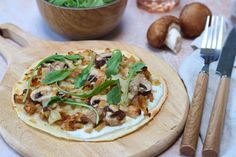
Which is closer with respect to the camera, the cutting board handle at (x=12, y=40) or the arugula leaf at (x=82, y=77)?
the arugula leaf at (x=82, y=77)

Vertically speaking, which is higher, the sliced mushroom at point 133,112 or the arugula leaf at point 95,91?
the arugula leaf at point 95,91

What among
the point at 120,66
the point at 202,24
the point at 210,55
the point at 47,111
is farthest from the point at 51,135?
the point at 202,24

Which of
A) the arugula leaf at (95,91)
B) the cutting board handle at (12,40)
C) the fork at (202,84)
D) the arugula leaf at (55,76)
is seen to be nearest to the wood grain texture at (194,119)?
the fork at (202,84)

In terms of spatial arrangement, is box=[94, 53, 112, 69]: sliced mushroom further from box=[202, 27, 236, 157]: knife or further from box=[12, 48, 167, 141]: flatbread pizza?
box=[202, 27, 236, 157]: knife

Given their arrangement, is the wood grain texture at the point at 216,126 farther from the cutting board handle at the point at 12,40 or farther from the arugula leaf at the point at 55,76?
the cutting board handle at the point at 12,40

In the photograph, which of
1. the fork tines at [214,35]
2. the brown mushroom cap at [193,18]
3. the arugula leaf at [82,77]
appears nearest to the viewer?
the arugula leaf at [82,77]

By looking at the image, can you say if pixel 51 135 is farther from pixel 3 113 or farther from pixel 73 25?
pixel 73 25

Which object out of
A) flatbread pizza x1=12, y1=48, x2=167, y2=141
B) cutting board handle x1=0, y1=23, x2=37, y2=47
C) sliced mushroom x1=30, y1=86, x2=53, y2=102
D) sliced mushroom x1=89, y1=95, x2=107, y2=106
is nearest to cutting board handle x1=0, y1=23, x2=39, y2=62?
cutting board handle x1=0, y1=23, x2=37, y2=47
